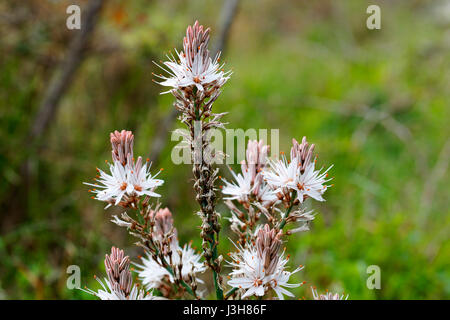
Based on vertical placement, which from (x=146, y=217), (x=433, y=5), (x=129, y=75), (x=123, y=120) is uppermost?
(x=433, y=5)

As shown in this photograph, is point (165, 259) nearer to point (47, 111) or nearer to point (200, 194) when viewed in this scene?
point (200, 194)

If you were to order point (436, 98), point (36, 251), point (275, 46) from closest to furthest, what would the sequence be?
point (36, 251) < point (436, 98) < point (275, 46)

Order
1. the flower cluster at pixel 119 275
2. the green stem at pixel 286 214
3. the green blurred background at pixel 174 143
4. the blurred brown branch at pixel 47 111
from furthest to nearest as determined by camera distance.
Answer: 1. the blurred brown branch at pixel 47 111
2. the green blurred background at pixel 174 143
3. the green stem at pixel 286 214
4. the flower cluster at pixel 119 275

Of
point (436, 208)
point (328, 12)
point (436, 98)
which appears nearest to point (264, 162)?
point (436, 208)

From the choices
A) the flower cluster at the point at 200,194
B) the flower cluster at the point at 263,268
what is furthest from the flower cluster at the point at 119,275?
the flower cluster at the point at 263,268

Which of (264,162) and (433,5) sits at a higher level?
(433,5)

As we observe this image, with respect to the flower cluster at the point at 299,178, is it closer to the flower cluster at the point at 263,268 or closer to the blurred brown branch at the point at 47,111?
the flower cluster at the point at 263,268

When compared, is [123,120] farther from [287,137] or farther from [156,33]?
[287,137]

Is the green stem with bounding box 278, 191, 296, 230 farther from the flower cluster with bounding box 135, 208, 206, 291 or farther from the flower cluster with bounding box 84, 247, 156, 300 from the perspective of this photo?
the flower cluster with bounding box 84, 247, 156, 300
